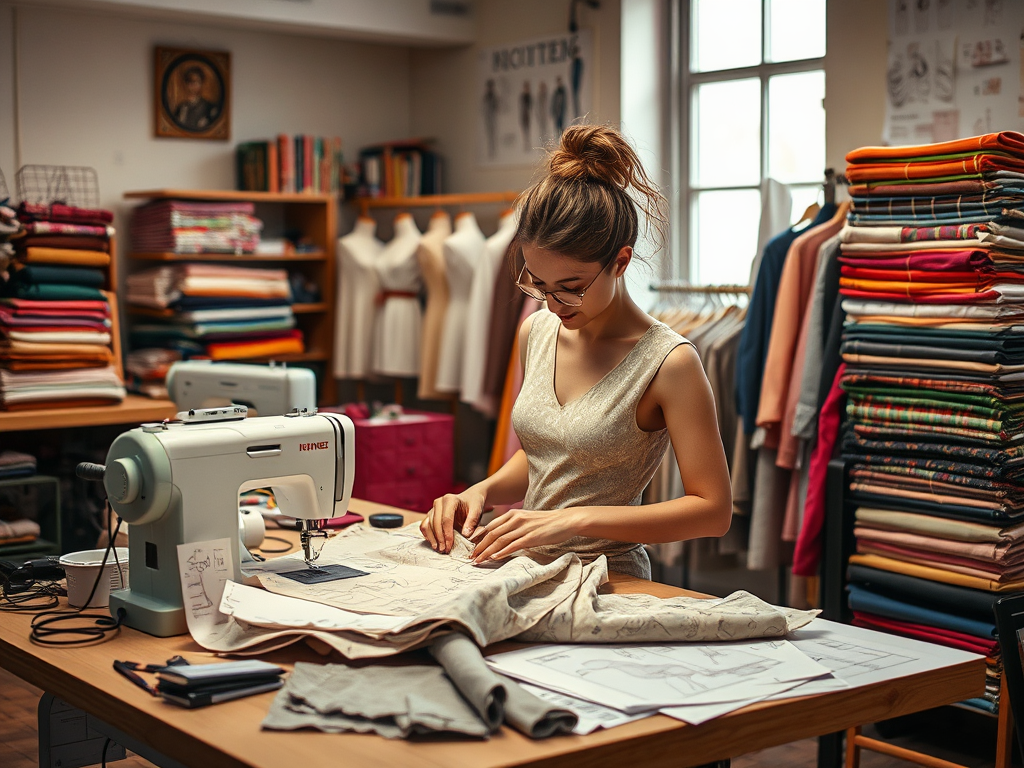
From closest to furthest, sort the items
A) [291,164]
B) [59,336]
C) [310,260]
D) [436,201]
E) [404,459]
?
[59,336]
[404,459]
[436,201]
[291,164]
[310,260]

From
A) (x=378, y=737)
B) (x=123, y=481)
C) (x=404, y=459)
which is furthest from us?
(x=404, y=459)

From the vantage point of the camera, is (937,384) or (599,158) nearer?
(599,158)

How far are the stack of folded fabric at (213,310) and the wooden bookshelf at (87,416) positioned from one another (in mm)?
492

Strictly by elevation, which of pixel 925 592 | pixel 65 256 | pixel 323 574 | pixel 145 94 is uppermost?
pixel 145 94

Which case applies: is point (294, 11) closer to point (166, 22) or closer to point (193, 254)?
point (166, 22)

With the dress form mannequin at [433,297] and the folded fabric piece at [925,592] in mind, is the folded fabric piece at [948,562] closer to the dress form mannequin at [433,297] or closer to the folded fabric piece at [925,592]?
the folded fabric piece at [925,592]

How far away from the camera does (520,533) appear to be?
181 cm

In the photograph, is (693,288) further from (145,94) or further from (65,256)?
(145,94)

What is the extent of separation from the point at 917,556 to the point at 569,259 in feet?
5.09

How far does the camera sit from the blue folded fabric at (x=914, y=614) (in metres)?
2.87

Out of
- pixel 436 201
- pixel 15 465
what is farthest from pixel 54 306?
pixel 436 201

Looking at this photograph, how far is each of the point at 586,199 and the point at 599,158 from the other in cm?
9

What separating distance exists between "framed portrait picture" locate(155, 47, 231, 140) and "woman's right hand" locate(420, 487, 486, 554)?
368 cm

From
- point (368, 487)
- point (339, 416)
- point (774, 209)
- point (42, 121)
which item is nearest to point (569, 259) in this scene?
point (339, 416)
